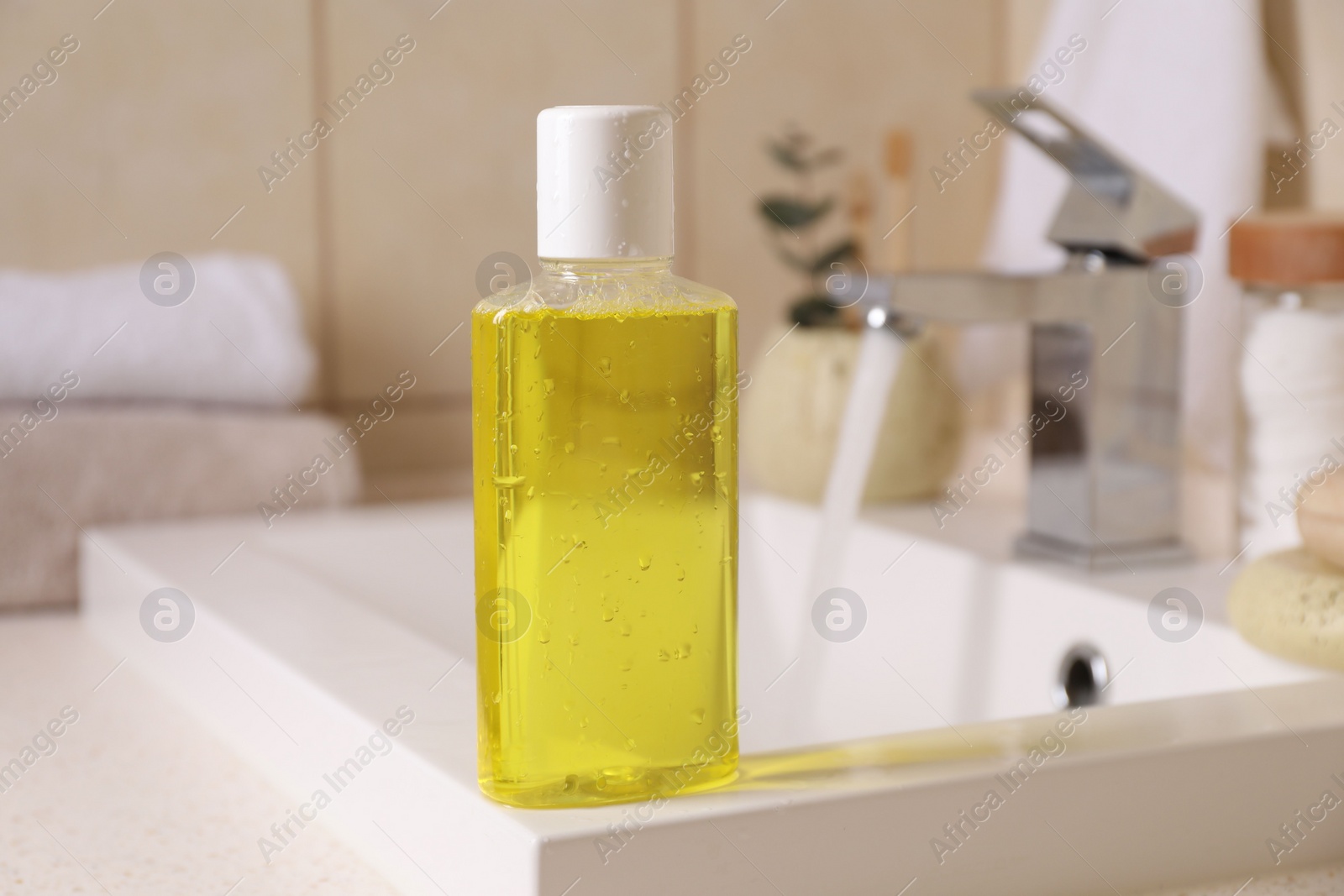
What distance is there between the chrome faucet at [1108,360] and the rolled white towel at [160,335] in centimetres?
45

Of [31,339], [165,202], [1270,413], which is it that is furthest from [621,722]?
[165,202]

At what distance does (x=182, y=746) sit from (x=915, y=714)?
328 mm

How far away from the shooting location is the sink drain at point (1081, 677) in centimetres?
63

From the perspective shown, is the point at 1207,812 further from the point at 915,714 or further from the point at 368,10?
the point at 368,10

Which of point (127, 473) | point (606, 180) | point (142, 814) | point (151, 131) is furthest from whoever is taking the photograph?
point (151, 131)

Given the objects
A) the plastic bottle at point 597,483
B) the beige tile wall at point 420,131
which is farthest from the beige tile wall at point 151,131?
the plastic bottle at point 597,483

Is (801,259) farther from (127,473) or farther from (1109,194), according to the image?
(127,473)

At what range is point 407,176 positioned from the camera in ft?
3.39

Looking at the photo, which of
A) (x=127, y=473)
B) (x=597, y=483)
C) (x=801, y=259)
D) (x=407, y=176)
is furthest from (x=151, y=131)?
(x=597, y=483)

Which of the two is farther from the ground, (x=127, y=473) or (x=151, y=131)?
(x=151, y=131)

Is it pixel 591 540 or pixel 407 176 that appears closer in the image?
pixel 591 540

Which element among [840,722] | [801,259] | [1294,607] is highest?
[801,259]

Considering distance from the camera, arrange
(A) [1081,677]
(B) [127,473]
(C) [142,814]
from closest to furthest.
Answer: (C) [142,814], (A) [1081,677], (B) [127,473]

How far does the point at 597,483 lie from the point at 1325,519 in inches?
10.6
